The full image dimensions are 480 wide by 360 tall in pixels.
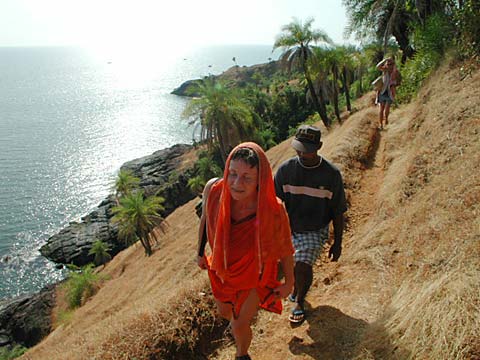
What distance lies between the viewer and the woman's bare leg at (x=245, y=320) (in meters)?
2.94

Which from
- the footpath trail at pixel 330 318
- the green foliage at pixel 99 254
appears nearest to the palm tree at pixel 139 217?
the green foliage at pixel 99 254

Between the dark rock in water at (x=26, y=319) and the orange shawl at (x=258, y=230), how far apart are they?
2611 cm

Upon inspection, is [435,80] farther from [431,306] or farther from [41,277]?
[41,277]

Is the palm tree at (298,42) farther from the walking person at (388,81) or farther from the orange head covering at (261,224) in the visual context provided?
the orange head covering at (261,224)

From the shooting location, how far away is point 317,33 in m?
22.8

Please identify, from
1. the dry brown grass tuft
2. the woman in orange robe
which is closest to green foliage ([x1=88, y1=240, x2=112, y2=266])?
the dry brown grass tuft

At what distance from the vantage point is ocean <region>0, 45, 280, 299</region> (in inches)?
1404

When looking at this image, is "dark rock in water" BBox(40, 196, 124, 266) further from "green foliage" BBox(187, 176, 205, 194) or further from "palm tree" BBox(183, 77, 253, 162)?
"palm tree" BBox(183, 77, 253, 162)

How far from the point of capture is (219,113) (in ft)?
81.9

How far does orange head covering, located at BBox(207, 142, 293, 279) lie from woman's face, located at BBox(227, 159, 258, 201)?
0.05 m

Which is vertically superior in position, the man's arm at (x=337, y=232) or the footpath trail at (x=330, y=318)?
the man's arm at (x=337, y=232)

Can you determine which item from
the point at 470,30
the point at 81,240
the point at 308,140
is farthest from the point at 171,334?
the point at 81,240

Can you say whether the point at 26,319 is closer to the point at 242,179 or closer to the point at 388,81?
the point at 388,81

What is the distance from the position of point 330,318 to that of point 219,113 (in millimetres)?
22062
